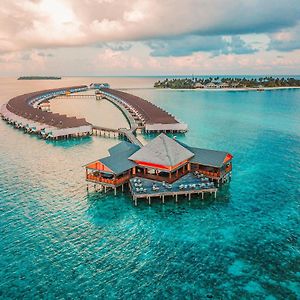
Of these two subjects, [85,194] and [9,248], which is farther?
[85,194]

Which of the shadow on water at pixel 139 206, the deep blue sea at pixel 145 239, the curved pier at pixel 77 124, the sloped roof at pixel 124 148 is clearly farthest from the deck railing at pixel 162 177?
the curved pier at pixel 77 124

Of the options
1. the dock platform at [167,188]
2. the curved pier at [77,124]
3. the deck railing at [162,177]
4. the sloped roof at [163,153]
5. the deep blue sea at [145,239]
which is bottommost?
the deep blue sea at [145,239]

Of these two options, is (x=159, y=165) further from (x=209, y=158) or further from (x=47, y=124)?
(x=47, y=124)

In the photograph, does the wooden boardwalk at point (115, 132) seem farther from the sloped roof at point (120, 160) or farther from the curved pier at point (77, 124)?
the sloped roof at point (120, 160)

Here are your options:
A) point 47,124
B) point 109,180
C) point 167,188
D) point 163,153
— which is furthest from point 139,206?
point 47,124

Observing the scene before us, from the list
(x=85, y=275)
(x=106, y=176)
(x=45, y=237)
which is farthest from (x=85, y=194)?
(x=85, y=275)

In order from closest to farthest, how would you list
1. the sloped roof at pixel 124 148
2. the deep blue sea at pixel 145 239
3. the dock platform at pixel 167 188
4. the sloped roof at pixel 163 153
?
the deep blue sea at pixel 145 239 < the dock platform at pixel 167 188 < the sloped roof at pixel 163 153 < the sloped roof at pixel 124 148

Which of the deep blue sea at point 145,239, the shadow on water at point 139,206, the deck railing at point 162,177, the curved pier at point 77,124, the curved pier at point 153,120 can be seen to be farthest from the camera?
the curved pier at point 153,120

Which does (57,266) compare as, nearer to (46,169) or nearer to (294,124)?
(46,169)
